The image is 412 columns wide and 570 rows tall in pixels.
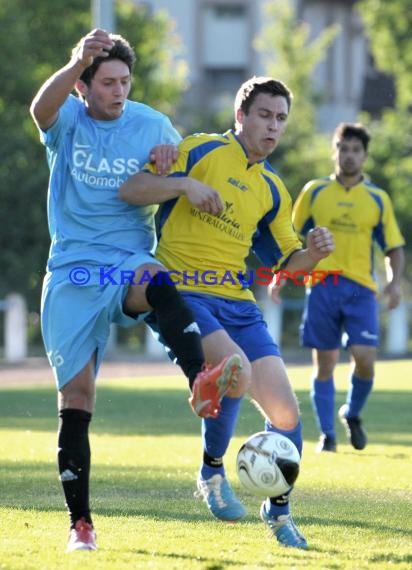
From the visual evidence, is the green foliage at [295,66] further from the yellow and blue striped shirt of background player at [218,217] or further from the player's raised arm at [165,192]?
the player's raised arm at [165,192]

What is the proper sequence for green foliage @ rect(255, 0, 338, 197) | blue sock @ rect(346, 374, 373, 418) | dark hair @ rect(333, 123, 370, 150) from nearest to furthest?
→ dark hair @ rect(333, 123, 370, 150) < blue sock @ rect(346, 374, 373, 418) < green foliage @ rect(255, 0, 338, 197)

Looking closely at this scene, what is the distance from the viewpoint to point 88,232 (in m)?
6.83

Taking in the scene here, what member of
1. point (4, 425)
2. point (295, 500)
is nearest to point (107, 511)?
point (295, 500)

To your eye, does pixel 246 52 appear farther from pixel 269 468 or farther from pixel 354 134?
pixel 269 468

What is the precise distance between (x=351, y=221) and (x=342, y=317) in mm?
764

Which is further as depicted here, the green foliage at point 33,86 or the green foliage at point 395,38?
the green foliage at point 395,38

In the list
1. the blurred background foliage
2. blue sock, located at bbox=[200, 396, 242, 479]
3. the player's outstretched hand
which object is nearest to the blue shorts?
blue sock, located at bbox=[200, 396, 242, 479]

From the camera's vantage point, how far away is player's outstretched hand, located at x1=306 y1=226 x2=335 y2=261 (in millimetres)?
7137

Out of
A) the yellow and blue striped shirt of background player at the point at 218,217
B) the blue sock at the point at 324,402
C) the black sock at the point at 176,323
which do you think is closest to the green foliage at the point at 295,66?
the blue sock at the point at 324,402

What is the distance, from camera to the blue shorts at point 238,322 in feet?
23.5

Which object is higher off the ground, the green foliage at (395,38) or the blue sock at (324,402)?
the green foliage at (395,38)

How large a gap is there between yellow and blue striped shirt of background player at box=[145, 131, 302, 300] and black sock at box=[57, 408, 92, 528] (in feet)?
3.11

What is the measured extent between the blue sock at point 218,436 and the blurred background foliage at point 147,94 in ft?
75.0

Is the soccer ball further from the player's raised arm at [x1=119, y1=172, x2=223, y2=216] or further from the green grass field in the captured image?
the player's raised arm at [x1=119, y1=172, x2=223, y2=216]
